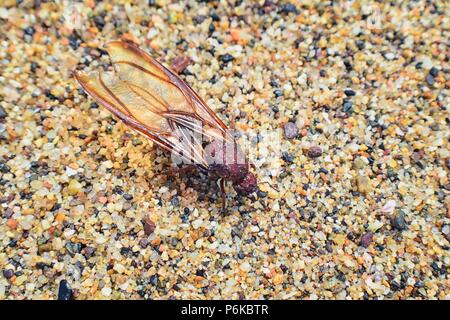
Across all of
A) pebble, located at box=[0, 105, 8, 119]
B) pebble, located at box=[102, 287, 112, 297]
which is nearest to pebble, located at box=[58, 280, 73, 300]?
pebble, located at box=[102, 287, 112, 297]

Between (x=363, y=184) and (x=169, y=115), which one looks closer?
(x=169, y=115)

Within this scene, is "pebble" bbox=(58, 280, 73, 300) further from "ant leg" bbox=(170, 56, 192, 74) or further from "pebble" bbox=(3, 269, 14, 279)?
"ant leg" bbox=(170, 56, 192, 74)

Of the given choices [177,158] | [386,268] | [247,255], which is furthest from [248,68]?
[386,268]

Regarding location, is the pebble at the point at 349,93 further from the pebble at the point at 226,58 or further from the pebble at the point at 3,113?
the pebble at the point at 3,113

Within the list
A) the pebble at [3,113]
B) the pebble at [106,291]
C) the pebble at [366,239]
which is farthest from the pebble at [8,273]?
the pebble at [366,239]

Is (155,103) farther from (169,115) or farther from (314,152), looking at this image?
(314,152)

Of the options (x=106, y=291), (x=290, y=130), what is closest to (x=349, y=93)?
(x=290, y=130)
